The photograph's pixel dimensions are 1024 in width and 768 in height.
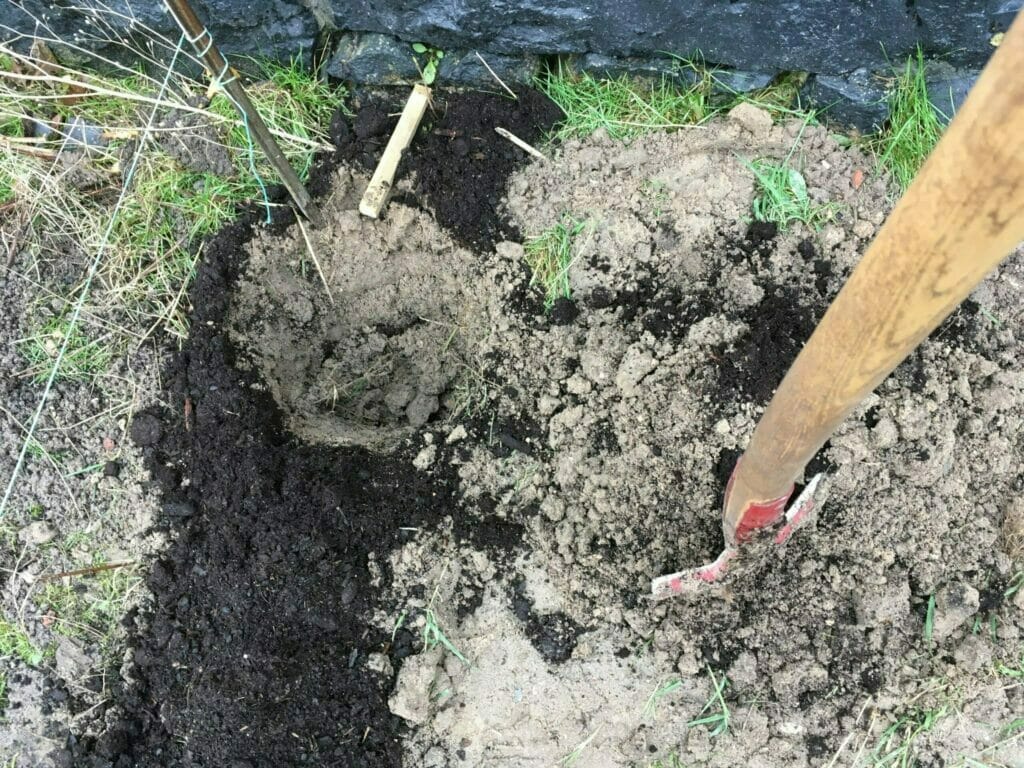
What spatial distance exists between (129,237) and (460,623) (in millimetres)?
1410

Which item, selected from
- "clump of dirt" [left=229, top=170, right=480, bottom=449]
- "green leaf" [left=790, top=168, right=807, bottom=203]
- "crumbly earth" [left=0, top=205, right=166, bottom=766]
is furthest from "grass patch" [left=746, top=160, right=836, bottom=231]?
"crumbly earth" [left=0, top=205, right=166, bottom=766]

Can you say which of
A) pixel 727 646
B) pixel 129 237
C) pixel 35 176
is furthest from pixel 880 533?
pixel 35 176

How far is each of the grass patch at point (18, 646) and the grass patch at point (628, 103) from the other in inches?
76.2

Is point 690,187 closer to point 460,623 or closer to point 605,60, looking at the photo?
point 605,60

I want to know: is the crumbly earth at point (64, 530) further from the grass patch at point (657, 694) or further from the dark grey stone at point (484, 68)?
the grass patch at point (657, 694)

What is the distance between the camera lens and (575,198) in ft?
6.93

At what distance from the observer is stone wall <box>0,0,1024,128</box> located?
192cm

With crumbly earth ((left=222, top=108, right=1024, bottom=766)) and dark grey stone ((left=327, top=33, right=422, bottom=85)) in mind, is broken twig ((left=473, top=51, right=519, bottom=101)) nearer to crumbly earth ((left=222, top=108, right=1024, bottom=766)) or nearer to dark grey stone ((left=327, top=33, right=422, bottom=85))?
dark grey stone ((left=327, top=33, right=422, bottom=85))

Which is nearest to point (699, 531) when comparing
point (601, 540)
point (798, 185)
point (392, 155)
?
point (601, 540)

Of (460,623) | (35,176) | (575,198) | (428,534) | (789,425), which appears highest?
(789,425)

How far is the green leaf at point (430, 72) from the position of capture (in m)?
2.22

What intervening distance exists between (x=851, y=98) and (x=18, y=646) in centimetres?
261

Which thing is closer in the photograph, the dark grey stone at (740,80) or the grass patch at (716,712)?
the grass patch at (716,712)

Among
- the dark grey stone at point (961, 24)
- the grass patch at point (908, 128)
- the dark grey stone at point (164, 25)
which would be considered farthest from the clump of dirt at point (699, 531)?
the dark grey stone at point (164, 25)
